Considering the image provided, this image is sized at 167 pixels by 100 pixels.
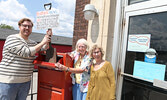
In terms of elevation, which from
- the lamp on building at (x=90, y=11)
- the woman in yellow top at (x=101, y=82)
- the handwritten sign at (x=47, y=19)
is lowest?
the woman in yellow top at (x=101, y=82)

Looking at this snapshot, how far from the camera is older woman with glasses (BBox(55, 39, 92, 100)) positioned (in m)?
2.07

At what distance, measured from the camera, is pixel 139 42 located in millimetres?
2209

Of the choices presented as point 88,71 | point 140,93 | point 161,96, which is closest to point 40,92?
point 88,71

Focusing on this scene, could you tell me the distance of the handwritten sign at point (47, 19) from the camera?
1.96 m

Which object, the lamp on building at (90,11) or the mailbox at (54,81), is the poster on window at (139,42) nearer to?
the lamp on building at (90,11)

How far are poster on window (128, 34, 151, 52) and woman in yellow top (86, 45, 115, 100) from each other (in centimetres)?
65

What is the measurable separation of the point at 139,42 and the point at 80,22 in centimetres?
176

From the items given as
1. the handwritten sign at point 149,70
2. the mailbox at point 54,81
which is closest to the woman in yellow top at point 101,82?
the mailbox at point 54,81

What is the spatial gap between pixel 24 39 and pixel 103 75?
1.35 meters

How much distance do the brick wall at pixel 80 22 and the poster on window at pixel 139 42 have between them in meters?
1.27

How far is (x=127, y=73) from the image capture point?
239cm

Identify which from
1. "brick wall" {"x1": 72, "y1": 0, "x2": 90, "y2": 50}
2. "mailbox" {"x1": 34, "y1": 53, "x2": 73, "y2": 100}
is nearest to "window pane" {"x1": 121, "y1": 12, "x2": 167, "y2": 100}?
"mailbox" {"x1": 34, "y1": 53, "x2": 73, "y2": 100}

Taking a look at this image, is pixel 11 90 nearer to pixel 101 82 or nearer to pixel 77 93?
pixel 77 93

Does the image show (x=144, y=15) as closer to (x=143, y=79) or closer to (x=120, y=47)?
(x=120, y=47)
